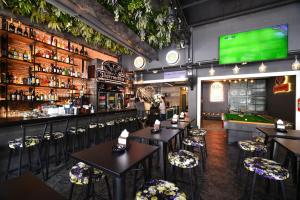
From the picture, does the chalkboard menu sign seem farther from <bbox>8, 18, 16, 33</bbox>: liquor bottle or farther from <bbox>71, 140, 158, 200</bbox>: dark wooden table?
<bbox>71, 140, 158, 200</bbox>: dark wooden table

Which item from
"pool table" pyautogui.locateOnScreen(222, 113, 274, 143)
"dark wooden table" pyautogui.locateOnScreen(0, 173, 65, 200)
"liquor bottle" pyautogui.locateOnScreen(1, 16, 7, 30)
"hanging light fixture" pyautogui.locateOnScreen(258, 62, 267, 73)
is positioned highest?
"liquor bottle" pyautogui.locateOnScreen(1, 16, 7, 30)

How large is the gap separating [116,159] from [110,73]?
526 cm

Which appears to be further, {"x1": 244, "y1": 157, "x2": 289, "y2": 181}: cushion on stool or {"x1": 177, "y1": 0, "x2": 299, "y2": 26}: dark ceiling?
{"x1": 177, "y1": 0, "x2": 299, "y2": 26}: dark ceiling

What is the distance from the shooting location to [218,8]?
4699 mm

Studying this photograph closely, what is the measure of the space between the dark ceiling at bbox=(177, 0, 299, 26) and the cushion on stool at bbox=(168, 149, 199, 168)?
4101 millimetres

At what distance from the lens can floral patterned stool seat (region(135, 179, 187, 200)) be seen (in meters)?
1.14

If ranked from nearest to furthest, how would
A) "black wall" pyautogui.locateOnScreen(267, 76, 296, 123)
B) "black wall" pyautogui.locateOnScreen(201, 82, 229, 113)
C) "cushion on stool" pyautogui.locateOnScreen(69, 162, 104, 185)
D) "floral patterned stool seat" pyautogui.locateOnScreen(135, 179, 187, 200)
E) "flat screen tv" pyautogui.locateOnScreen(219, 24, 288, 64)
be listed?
"floral patterned stool seat" pyautogui.locateOnScreen(135, 179, 187, 200) → "cushion on stool" pyautogui.locateOnScreen(69, 162, 104, 185) → "flat screen tv" pyautogui.locateOnScreen(219, 24, 288, 64) → "black wall" pyautogui.locateOnScreen(267, 76, 296, 123) → "black wall" pyautogui.locateOnScreen(201, 82, 229, 113)

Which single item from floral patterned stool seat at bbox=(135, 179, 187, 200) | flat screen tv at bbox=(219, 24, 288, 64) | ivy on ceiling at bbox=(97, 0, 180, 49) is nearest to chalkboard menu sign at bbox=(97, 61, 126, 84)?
ivy on ceiling at bbox=(97, 0, 180, 49)

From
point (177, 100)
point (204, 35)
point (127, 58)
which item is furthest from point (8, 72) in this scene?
point (177, 100)

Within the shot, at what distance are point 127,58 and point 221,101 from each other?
692 centimetres

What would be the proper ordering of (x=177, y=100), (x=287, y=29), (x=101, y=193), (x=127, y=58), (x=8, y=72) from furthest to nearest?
(x=177, y=100) → (x=127, y=58) → (x=287, y=29) → (x=8, y=72) → (x=101, y=193)

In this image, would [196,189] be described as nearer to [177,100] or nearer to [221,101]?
[221,101]

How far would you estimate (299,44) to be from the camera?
13.2 feet

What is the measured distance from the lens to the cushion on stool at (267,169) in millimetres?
1501
